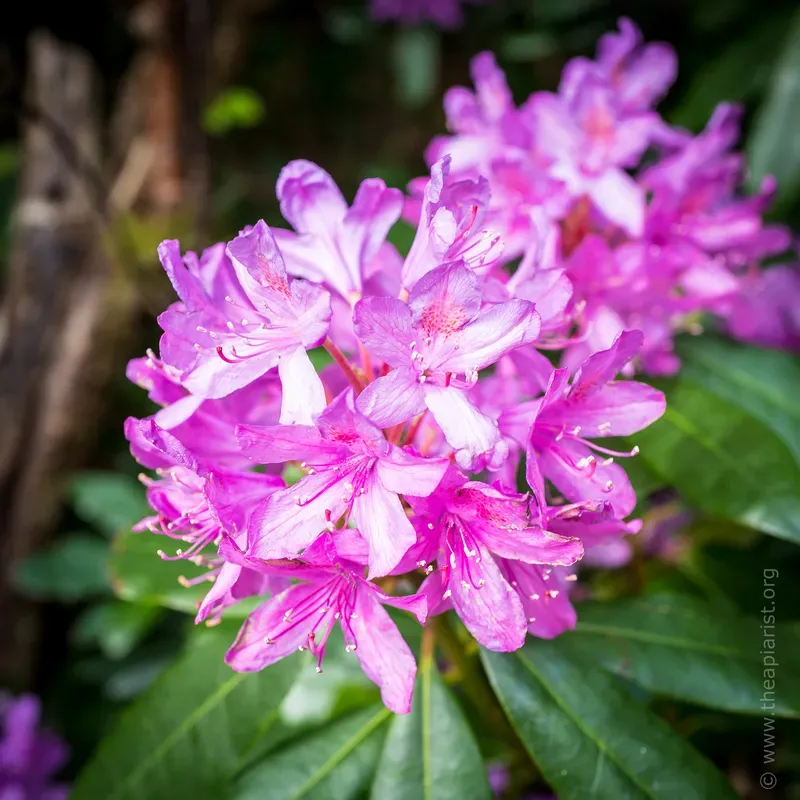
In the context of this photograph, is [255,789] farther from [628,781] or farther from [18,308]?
[18,308]

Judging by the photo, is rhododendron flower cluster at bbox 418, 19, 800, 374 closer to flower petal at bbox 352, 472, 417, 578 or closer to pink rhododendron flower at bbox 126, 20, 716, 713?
pink rhododendron flower at bbox 126, 20, 716, 713

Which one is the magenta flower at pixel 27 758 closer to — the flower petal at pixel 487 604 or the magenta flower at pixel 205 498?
the magenta flower at pixel 205 498

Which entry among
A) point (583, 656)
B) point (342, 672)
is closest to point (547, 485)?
point (583, 656)

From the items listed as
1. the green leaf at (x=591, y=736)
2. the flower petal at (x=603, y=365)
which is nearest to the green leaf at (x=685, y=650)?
the green leaf at (x=591, y=736)

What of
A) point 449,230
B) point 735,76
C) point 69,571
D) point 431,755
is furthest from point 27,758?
point 735,76

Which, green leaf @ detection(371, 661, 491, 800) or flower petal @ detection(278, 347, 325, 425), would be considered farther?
green leaf @ detection(371, 661, 491, 800)

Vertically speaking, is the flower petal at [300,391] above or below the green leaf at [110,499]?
below

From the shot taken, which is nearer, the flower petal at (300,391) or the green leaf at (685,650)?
the flower petal at (300,391)

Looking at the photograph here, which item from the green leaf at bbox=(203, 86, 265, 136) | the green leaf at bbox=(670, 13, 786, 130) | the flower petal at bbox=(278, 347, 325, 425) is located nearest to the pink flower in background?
the green leaf at bbox=(203, 86, 265, 136)
